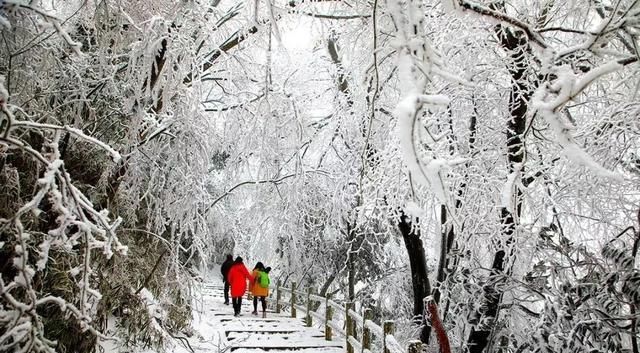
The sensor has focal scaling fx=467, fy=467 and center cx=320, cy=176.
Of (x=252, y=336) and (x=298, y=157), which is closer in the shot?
(x=298, y=157)

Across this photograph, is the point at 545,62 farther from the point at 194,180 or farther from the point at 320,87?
the point at 320,87

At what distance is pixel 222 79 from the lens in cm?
673

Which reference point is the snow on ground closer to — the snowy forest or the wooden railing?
the wooden railing

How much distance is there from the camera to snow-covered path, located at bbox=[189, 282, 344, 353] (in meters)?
8.39

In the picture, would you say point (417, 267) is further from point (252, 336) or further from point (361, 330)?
point (252, 336)

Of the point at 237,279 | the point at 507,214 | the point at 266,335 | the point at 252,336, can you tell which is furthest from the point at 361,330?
the point at 507,214

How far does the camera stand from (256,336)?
9484 millimetres

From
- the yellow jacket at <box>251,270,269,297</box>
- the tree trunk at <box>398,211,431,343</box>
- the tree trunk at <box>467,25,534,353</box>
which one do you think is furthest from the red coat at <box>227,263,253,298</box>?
the tree trunk at <box>467,25,534,353</box>

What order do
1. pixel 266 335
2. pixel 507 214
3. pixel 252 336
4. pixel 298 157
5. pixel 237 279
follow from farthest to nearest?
pixel 237 279 < pixel 266 335 < pixel 252 336 < pixel 298 157 < pixel 507 214

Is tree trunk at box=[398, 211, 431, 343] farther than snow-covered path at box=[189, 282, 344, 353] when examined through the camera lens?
No

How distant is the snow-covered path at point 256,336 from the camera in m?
8.39

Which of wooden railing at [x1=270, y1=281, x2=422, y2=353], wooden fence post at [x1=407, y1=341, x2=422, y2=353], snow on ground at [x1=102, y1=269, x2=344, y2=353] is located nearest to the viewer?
wooden fence post at [x1=407, y1=341, x2=422, y2=353]

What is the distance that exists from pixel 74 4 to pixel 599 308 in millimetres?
5717

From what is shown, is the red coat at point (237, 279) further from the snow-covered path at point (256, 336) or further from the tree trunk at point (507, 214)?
the tree trunk at point (507, 214)
